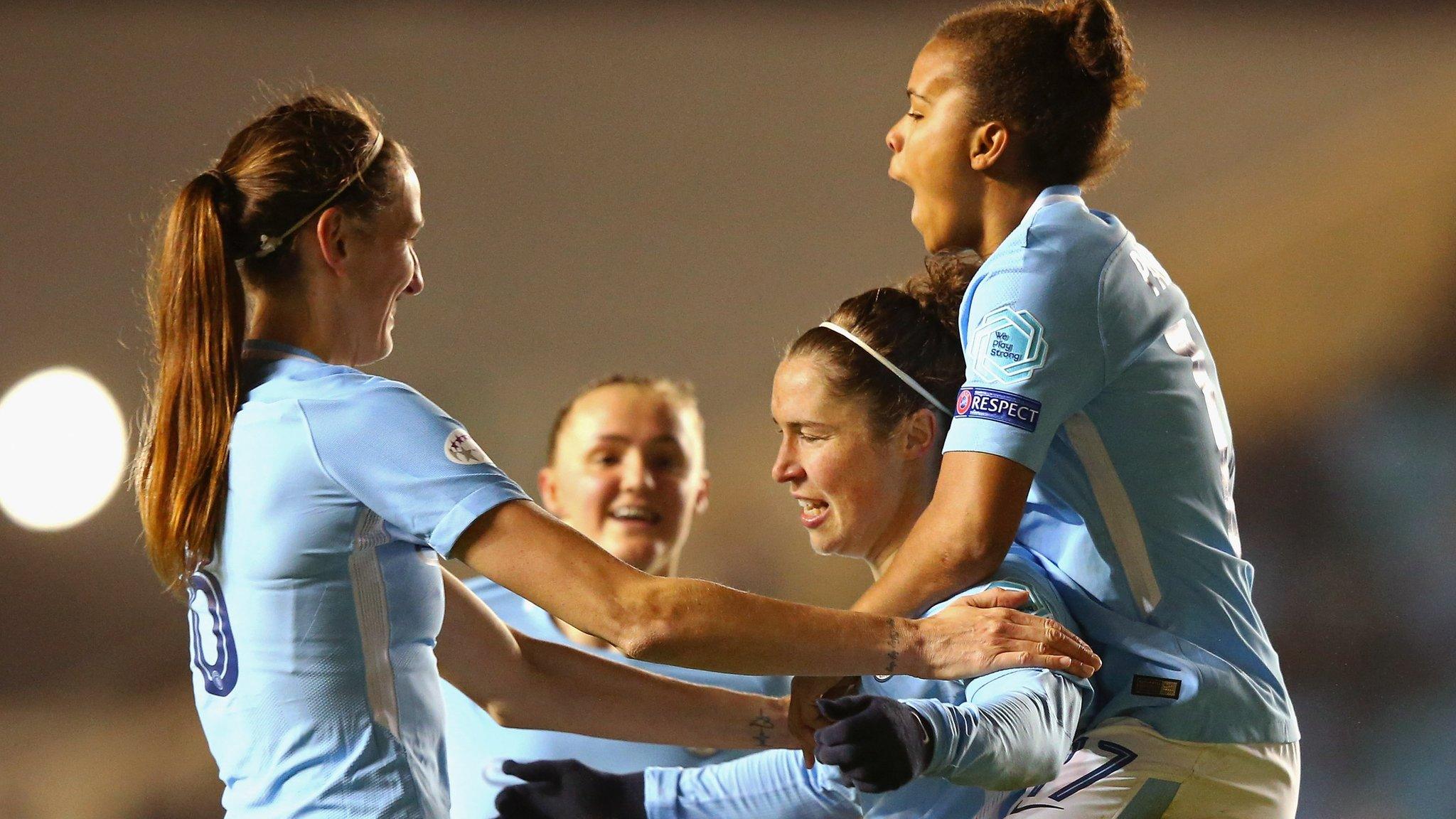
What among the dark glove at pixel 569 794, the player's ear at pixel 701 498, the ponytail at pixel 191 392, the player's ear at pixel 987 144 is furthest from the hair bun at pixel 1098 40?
the player's ear at pixel 701 498

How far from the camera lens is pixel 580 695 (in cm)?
160

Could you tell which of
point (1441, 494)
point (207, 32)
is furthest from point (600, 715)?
point (1441, 494)

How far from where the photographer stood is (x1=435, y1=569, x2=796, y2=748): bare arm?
A: 1.51 metres

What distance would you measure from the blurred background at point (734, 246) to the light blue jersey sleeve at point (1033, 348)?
3407 mm

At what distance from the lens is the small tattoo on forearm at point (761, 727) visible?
1637 mm

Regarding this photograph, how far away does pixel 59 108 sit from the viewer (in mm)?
4789

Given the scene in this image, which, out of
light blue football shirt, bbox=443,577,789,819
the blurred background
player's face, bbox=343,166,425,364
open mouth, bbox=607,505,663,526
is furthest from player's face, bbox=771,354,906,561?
the blurred background

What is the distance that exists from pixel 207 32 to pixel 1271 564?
4.28m

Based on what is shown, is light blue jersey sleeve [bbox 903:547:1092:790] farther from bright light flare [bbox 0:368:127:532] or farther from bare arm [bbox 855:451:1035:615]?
bright light flare [bbox 0:368:127:532]

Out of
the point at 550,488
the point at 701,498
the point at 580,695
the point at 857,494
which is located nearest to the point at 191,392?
the point at 580,695

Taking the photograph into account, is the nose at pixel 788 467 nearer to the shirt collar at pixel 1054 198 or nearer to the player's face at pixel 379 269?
the shirt collar at pixel 1054 198

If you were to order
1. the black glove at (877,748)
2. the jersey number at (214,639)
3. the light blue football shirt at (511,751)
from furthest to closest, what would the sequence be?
1. the light blue football shirt at (511,751)
2. the jersey number at (214,639)
3. the black glove at (877,748)

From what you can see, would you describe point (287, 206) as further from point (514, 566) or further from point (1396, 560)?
point (1396, 560)

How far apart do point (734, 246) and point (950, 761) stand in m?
4.13
